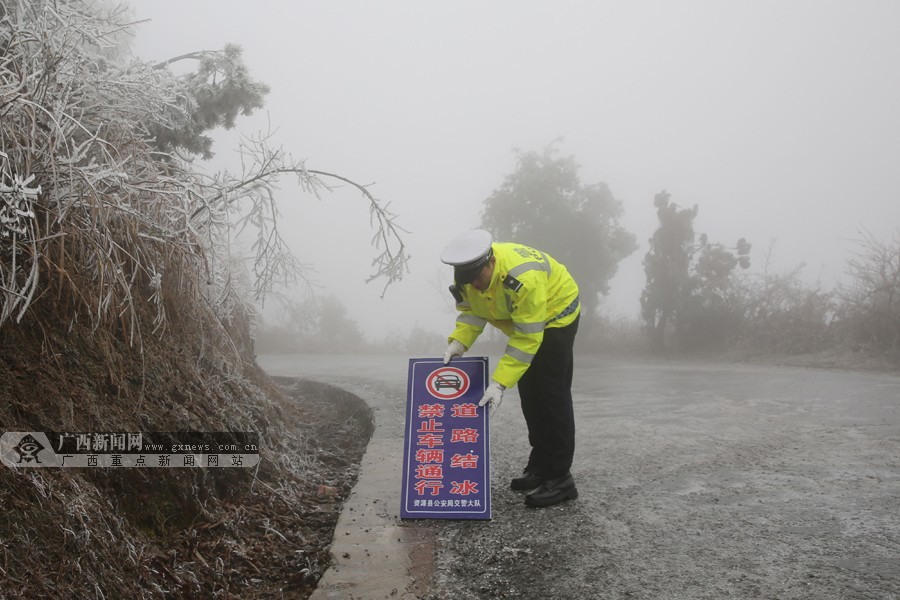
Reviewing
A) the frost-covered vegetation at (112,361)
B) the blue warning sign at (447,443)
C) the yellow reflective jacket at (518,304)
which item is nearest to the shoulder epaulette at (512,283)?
the yellow reflective jacket at (518,304)

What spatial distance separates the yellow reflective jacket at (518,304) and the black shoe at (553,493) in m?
0.69

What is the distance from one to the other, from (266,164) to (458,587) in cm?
307

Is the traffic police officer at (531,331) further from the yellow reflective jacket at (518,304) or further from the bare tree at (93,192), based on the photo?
the bare tree at (93,192)

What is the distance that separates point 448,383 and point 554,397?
611 mm

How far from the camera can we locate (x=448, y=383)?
3.37 metres

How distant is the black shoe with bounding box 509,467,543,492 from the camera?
11.8 feet

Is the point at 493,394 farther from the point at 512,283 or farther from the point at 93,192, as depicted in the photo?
the point at 93,192

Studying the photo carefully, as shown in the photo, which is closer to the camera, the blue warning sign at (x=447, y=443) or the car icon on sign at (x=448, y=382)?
the blue warning sign at (x=447, y=443)

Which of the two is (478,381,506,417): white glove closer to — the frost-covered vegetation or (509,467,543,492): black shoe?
(509,467,543,492): black shoe

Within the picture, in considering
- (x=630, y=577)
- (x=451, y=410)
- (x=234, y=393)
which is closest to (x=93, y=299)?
(x=234, y=393)

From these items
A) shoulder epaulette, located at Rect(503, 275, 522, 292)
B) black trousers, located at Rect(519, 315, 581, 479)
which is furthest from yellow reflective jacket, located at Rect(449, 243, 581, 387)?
black trousers, located at Rect(519, 315, 581, 479)

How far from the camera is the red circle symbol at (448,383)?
336 cm

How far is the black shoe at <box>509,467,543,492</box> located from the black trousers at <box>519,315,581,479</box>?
101 millimetres

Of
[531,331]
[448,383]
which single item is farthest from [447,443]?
[531,331]
